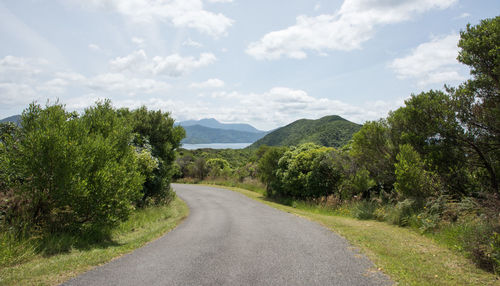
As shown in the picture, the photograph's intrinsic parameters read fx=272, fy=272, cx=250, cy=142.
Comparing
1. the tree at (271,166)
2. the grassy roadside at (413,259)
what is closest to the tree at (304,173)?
the tree at (271,166)

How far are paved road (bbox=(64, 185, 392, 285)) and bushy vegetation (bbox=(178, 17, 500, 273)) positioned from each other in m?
2.85

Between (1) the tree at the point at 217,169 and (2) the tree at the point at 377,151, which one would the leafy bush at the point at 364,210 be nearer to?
(2) the tree at the point at 377,151

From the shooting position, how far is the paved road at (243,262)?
5152 millimetres

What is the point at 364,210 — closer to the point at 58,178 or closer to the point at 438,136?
the point at 438,136

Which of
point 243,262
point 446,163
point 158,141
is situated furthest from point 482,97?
point 158,141

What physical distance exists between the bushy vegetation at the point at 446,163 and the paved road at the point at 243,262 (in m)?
2.85

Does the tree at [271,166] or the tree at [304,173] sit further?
the tree at [271,166]

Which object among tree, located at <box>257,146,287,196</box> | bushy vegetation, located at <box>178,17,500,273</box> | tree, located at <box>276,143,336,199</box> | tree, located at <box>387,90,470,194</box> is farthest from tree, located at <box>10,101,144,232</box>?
tree, located at <box>257,146,287,196</box>

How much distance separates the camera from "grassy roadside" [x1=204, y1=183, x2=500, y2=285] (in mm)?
5094

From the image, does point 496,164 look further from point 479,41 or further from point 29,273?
point 29,273

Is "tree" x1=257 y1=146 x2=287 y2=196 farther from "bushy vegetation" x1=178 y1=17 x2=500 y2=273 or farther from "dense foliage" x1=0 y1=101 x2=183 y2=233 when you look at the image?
"dense foliage" x1=0 y1=101 x2=183 y2=233

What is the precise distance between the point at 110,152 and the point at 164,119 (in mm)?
9821

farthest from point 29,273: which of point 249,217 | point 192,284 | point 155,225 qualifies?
point 249,217

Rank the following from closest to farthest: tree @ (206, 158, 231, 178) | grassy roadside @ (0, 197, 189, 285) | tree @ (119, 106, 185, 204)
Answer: grassy roadside @ (0, 197, 189, 285), tree @ (119, 106, 185, 204), tree @ (206, 158, 231, 178)
